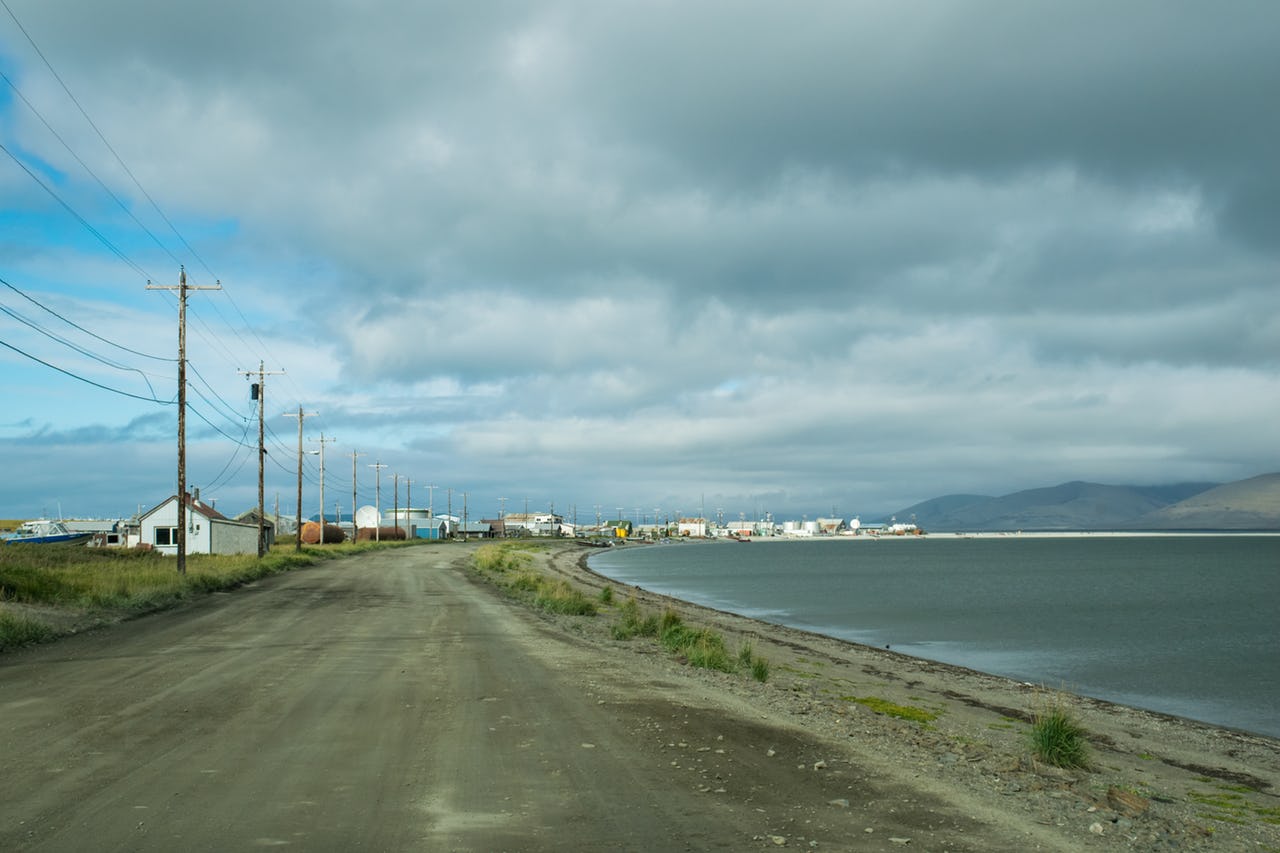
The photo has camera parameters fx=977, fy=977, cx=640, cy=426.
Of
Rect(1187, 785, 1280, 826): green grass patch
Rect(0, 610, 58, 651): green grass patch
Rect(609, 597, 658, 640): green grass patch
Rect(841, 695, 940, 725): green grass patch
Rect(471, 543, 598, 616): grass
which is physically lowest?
Rect(1187, 785, 1280, 826): green grass patch

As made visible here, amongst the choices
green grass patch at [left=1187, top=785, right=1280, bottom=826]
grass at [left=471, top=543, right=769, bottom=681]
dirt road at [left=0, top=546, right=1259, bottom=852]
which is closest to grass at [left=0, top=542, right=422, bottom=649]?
dirt road at [left=0, top=546, right=1259, bottom=852]

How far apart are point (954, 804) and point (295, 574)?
45505 millimetres

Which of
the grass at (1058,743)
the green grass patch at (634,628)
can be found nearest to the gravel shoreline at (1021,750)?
the grass at (1058,743)

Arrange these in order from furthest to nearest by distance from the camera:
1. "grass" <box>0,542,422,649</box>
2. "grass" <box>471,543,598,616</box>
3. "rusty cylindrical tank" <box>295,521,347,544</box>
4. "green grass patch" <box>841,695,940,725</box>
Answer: "rusty cylindrical tank" <box>295,521,347,544</box>
"grass" <box>471,543,598,616</box>
"grass" <box>0,542,422,649</box>
"green grass patch" <box>841,695,940,725</box>

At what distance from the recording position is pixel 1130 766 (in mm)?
14320

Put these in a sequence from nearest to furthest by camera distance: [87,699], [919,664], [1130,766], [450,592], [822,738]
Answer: [822,738]
[87,699]
[1130,766]
[919,664]
[450,592]

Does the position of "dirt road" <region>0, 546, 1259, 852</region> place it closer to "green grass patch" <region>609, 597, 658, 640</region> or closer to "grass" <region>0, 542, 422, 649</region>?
"grass" <region>0, 542, 422, 649</region>

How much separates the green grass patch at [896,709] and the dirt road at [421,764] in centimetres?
302

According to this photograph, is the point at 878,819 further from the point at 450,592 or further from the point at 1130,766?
the point at 450,592

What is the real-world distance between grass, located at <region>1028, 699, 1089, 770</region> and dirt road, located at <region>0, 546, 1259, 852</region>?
270 centimetres

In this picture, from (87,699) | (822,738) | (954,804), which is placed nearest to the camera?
(954,804)

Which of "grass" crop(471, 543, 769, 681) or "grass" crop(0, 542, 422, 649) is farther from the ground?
"grass" crop(0, 542, 422, 649)

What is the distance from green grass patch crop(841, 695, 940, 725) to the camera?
1582 centimetres

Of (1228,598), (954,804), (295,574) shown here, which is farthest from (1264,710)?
(1228,598)
